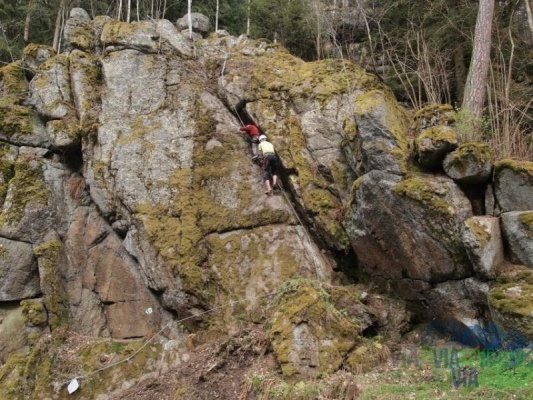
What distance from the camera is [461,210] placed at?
7938 millimetres

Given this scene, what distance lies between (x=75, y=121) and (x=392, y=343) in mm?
10444

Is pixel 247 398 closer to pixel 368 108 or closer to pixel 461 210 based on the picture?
pixel 461 210

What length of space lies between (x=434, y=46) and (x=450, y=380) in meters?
10.2

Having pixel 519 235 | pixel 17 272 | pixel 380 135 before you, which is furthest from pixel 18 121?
pixel 519 235

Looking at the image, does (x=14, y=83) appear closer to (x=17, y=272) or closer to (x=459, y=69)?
(x=17, y=272)

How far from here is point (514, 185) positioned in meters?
7.76

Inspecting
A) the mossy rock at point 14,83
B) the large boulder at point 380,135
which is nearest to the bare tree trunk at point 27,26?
the mossy rock at point 14,83

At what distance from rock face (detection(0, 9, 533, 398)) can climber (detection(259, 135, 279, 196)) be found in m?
0.29

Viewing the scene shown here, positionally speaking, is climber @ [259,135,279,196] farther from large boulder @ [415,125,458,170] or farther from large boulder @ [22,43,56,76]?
large boulder @ [22,43,56,76]

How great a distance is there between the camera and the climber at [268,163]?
10867 millimetres

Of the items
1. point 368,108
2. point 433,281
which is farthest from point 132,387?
point 368,108

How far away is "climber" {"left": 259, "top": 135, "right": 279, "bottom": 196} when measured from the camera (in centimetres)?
1087

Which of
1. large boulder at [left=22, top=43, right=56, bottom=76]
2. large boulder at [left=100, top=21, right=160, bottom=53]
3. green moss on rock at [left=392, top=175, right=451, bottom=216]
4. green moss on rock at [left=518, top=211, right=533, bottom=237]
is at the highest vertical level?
large boulder at [left=100, top=21, right=160, bottom=53]

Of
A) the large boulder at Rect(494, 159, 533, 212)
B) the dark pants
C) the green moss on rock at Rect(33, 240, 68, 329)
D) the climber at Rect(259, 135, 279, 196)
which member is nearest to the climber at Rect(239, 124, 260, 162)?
the climber at Rect(259, 135, 279, 196)
